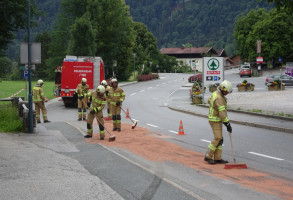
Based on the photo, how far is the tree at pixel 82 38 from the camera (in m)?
54.5

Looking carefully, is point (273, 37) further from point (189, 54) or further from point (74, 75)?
point (189, 54)

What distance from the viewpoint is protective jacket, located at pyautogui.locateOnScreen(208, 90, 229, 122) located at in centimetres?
925

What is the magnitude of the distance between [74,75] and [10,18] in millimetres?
7346

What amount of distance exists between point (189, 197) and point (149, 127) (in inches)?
431

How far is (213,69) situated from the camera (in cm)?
2786

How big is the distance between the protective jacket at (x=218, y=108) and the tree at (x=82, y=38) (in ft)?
152

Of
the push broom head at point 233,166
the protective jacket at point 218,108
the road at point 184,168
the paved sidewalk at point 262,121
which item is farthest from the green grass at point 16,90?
the push broom head at point 233,166

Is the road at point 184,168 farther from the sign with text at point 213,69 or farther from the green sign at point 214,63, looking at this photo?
the green sign at point 214,63

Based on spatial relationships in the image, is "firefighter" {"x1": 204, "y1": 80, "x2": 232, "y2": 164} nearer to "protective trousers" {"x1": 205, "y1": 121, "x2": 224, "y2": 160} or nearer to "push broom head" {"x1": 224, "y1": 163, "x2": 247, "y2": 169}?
"protective trousers" {"x1": 205, "y1": 121, "x2": 224, "y2": 160}

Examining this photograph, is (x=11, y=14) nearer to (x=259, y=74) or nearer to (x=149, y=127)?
(x=149, y=127)

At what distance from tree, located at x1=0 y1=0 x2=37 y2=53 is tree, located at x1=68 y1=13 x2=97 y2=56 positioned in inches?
1237

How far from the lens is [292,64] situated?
159 ft

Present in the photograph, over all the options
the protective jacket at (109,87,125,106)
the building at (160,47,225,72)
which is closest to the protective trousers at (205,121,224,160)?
the protective jacket at (109,87,125,106)

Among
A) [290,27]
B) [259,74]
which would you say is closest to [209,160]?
[259,74]
